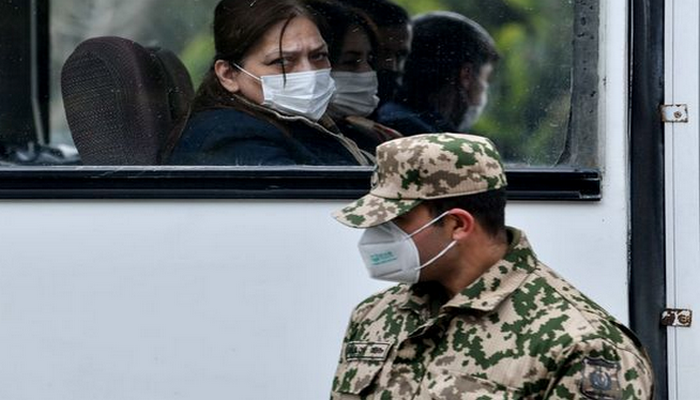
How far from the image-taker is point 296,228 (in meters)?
3.85

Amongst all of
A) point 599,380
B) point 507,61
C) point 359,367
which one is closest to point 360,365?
point 359,367

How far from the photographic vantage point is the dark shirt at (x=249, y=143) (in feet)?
12.9

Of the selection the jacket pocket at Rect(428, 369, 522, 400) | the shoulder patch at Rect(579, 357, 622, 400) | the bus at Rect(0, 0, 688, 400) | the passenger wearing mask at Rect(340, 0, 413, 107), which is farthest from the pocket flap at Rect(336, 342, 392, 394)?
the passenger wearing mask at Rect(340, 0, 413, 107)

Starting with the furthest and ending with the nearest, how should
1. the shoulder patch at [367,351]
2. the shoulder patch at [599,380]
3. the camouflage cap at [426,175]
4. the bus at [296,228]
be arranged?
the bus at [296,228] → the shoulder patch at [367,351] → the camouflage cap at [426,175] → the shoulder patch at [599,380]

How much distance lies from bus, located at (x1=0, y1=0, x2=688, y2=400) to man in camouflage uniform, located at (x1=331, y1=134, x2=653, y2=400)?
0.81 m

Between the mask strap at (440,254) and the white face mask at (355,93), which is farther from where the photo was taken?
the white face mask at (355,93)

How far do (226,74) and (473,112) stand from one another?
0.64 meters

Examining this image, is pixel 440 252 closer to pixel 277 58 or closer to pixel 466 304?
pixel 466 304

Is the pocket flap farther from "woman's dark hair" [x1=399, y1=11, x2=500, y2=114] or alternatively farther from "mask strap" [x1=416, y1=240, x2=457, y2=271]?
"woman's dark hair" [x1=399, y1=11, x2=500, y2=114]

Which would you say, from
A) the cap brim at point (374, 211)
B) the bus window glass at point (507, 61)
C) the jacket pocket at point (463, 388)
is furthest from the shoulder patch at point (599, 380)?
the bus window glass at point (507, 61)

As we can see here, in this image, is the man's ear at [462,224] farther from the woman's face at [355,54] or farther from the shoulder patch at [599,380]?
the woman's face at [355,54]

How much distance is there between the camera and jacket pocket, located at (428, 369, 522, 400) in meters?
2.84

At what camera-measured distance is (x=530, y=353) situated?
282cm

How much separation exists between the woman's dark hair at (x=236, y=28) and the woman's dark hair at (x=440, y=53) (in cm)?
30
